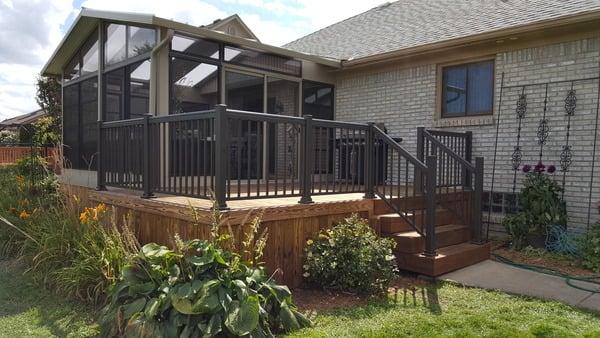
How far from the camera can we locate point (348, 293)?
4250 mm

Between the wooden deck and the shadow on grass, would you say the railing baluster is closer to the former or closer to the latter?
the wooden deck

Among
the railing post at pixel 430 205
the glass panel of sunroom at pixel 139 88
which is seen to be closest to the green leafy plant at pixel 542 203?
the railing post at pixel 430 205

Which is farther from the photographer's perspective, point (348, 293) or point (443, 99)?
point (443, 99)

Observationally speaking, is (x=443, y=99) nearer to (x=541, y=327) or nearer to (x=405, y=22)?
(x=405, y=22)

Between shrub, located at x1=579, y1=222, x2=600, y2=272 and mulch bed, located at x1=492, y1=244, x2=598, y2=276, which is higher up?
shrub, located at x1=579, y1=222, x2=600, y2=272

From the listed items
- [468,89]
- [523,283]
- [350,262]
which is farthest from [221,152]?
[468,89]

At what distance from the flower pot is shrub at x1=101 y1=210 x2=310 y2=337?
Result: 157 inches

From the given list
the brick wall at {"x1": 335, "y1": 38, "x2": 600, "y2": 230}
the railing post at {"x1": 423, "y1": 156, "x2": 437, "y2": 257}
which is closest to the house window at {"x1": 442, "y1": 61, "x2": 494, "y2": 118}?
the brick wall at {"x1": 335, "y1": 38, "x2": 600, "y2": 230}

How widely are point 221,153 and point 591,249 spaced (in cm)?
444

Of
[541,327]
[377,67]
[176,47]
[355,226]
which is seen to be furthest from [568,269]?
[176,47]

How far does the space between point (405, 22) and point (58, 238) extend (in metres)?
7.79

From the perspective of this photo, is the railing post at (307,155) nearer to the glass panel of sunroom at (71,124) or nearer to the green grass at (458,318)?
the green grass at (458,318)

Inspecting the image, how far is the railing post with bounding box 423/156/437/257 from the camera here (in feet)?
15.8

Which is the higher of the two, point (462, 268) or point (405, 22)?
point (405, 22)
